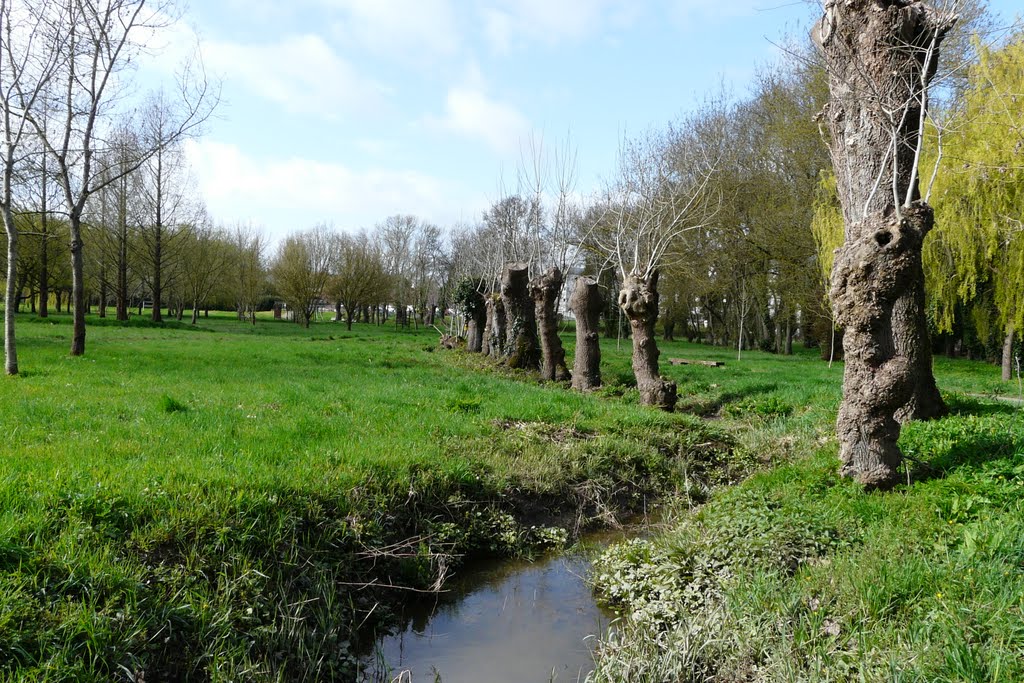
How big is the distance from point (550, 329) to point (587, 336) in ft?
5.21

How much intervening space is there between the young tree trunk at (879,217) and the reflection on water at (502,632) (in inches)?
123

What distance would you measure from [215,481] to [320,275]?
4389 cm

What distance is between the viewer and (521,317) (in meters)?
18.9

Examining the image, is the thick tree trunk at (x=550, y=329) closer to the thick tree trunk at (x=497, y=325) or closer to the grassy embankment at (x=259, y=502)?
the thick tree trunk at (x=497, y=325)

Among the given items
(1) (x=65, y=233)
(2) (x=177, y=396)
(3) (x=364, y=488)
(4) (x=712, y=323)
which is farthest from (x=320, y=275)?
(3) (x=364, y=488)

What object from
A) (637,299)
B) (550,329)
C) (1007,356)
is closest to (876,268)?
(637,299)

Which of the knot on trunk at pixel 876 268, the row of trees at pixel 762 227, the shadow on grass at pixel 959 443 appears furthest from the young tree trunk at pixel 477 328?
the knot on trunk at pixel 876 268

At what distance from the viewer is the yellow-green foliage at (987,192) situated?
14945 millimetres

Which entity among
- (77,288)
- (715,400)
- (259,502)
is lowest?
(715,400)

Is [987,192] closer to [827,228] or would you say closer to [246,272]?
[827,228]

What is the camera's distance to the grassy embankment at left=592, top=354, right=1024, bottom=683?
385 cm

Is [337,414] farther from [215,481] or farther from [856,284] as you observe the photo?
[856,284]

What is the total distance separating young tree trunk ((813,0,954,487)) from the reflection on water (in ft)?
10.2

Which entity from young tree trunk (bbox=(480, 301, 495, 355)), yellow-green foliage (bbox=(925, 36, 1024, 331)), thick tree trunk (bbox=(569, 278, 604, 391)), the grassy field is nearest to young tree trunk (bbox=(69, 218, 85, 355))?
the grassy field
